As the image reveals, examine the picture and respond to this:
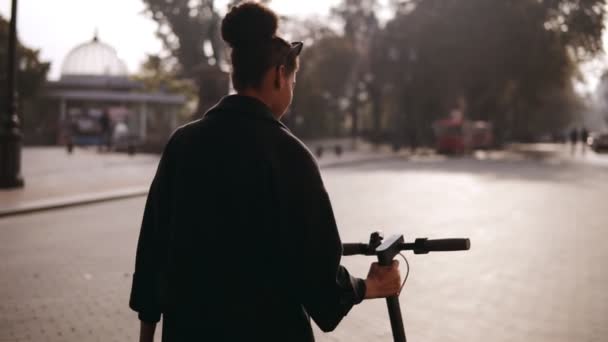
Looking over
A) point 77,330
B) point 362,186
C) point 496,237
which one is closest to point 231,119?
point 77,330

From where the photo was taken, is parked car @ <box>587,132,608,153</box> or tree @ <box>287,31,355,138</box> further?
tree @ <box>287,31,355,138</box>

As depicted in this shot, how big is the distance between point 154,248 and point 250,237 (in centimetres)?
43

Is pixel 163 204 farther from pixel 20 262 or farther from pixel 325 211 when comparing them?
pixel 20 262

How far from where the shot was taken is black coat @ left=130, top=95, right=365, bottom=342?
1879 millimetres

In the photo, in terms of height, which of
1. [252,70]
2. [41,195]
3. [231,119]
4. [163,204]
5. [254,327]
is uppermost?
[252,70]

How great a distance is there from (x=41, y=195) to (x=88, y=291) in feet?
27.5

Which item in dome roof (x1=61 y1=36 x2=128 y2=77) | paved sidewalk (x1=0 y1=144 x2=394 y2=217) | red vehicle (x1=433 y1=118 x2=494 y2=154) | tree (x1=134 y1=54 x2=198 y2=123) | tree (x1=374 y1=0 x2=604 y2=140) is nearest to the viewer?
paved sidewalk (x1=0 y1=144 x2=394 y2=217)

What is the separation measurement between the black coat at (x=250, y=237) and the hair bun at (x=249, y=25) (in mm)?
159

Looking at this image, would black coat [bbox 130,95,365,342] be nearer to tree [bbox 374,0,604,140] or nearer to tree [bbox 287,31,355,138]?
tree [bbox 374,0,604,140]

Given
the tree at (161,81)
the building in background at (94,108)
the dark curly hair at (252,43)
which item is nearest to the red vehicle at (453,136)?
the building in background at (94,108)

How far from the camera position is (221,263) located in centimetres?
193

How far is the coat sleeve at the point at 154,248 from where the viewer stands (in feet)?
6.93

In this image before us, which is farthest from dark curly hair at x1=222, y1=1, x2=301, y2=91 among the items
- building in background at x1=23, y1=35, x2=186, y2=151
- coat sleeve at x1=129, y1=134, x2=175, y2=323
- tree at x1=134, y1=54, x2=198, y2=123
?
tree at x1=134, y1=54, x2=198, y2=123

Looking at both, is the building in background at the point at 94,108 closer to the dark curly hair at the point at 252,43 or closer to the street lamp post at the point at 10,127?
the street lamp post at the point at 10,127
